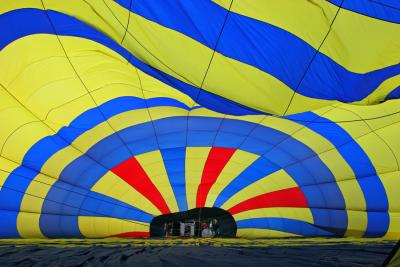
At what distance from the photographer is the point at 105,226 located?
638cm

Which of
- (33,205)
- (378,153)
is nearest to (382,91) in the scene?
(378,153)

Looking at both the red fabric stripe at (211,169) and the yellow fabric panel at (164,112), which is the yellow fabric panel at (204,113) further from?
the red fabric stripe at (211,169)

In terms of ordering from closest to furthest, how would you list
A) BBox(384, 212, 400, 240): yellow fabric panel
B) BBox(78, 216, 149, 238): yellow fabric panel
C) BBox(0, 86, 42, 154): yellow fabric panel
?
1. BBox(0, 86, 42, 154): yellow fabric panel
2. BBox(384, 212, 400, 240): yellow fabric panel
3. BBox(78, 216, 149, 238): yellow fabric panel

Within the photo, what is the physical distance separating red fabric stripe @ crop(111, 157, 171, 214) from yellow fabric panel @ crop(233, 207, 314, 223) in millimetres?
1248

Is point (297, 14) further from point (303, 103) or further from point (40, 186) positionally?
point (40, 186)

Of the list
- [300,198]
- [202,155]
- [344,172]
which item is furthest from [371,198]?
[202,155]

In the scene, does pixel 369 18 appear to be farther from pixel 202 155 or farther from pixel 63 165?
pixel 63 165

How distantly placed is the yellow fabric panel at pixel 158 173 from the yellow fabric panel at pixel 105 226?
0.55 metres

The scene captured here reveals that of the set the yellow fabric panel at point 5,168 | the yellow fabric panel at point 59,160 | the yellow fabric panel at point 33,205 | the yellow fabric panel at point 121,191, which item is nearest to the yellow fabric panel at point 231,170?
the yellow fabric panel at point 121,191

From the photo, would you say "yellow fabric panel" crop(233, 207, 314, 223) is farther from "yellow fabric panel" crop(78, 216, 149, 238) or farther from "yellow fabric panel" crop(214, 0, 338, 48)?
"yellow fabric panel" crop(214, 0, 338, 48)

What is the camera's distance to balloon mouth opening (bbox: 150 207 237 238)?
668 cm

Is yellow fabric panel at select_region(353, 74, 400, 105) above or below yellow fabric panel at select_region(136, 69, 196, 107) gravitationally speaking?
below

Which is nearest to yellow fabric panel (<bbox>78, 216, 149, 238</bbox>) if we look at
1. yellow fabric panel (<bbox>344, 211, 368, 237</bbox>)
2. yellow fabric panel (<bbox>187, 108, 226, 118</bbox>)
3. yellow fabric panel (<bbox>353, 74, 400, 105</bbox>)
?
yellow fabric panel (<bbox>187, 108, 226, 118</bbox>)

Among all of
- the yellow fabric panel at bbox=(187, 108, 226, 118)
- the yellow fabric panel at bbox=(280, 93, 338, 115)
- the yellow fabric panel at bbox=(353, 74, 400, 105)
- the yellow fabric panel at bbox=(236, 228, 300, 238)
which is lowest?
the yellow fabric panel at bbox=(280, 93, 338, 115)
